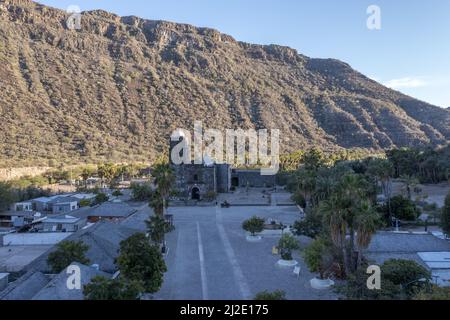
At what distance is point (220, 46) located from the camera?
166 metres

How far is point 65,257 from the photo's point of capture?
21.7m

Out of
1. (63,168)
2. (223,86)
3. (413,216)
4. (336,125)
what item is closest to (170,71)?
(223,86)

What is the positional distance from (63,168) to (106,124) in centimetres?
2604

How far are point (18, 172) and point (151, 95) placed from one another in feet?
174

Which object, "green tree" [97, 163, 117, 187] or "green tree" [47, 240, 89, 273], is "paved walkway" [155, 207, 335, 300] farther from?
"green tree" [97, 163, 117, 187]

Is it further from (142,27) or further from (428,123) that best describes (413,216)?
(142,27)

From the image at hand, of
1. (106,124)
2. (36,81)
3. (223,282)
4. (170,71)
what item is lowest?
(223,282)

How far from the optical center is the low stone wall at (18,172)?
71.4 metres

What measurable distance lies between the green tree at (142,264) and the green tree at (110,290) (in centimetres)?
310

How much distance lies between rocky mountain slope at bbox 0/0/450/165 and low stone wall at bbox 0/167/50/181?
3147 mm

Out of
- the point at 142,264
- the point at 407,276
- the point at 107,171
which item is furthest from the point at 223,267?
the point at 107,171

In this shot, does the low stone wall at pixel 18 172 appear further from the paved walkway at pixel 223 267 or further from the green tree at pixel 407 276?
the green tree at pixel 407 276

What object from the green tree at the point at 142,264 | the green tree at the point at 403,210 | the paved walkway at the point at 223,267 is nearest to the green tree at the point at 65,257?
the green tree at the point at 142,264

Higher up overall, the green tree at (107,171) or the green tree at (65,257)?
the green tree at (107,171)
